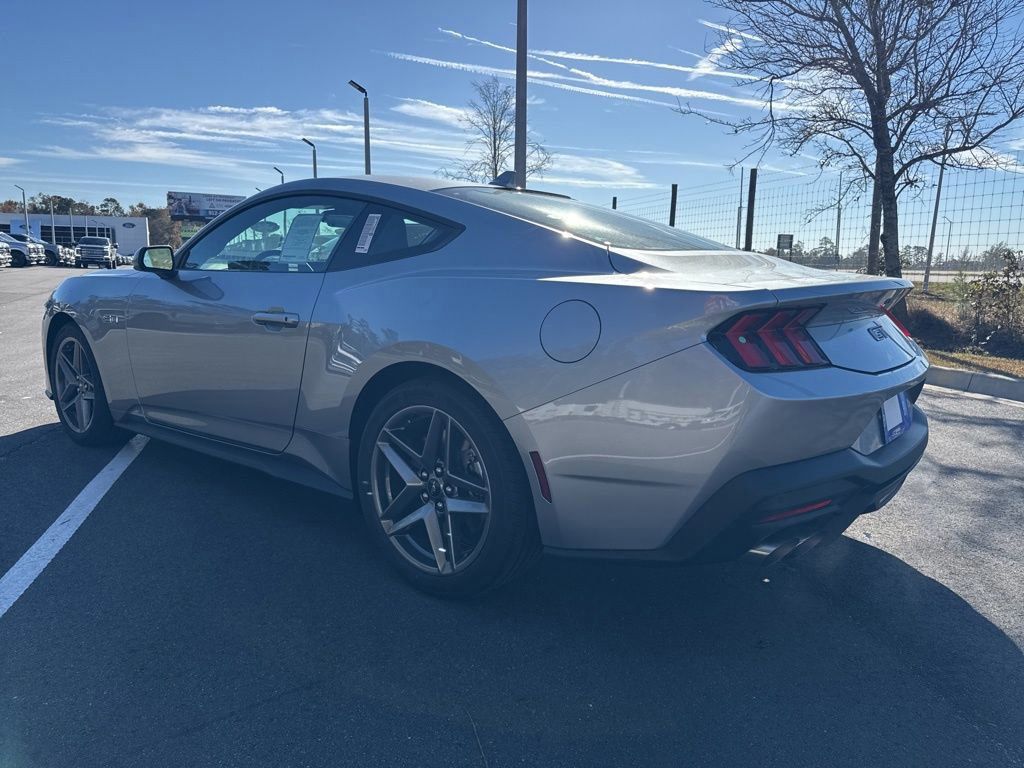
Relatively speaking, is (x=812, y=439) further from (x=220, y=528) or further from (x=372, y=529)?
(x=220, y=528)

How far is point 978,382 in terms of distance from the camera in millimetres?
7820

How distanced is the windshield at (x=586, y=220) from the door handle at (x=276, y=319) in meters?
0.79

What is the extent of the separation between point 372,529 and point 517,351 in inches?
41.0

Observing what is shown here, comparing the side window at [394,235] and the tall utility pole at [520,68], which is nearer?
the side window at [394,235]

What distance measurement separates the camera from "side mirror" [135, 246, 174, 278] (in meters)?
4.11

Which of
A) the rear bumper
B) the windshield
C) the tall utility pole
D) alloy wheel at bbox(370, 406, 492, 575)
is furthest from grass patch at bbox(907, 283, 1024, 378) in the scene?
alloy wheel at bbox(370, 406, 492, 575)

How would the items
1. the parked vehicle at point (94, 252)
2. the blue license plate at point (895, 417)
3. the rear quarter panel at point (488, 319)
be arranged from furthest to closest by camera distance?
1. the parked vehicle at point (94, 252)
2. the blue license plate at point (895, 417)
3. the rear quarter panel at point (488, 319)

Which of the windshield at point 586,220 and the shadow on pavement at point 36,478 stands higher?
the windshield at point 586,220

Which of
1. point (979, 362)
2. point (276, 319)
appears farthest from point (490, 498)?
point (979, 362)

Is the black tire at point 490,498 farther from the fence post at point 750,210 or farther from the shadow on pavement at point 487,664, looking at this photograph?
the fence post at point 750,210

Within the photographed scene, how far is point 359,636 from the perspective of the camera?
107 inches

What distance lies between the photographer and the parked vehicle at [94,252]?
44.2 metres

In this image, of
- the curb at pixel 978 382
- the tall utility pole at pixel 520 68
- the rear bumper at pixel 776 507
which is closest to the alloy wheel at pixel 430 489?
the rear bumper at pixel 776 507

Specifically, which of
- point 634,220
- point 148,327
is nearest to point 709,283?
point 634,220
